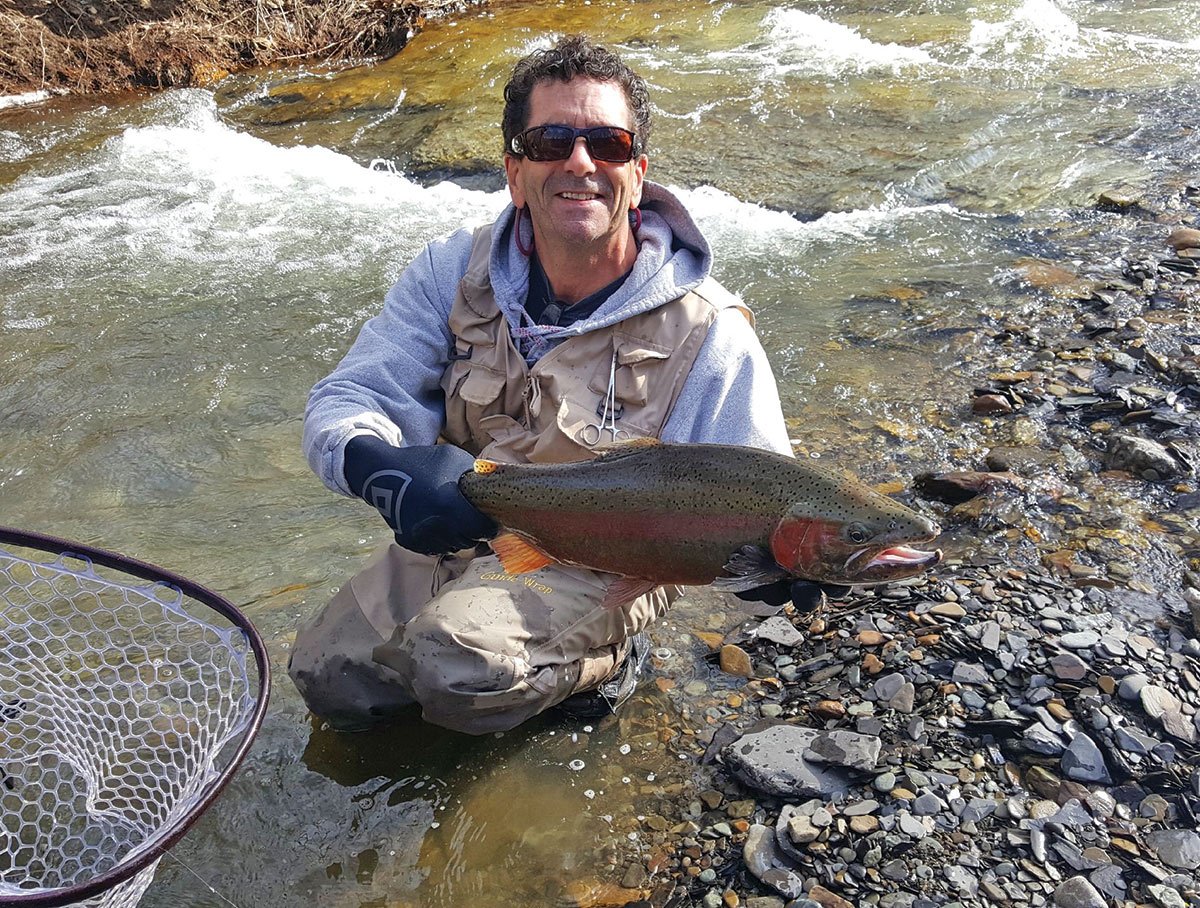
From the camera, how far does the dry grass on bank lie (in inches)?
566

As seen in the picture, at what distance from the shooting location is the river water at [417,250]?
3.66 m

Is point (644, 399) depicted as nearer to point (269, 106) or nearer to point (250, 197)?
point (250, 197)

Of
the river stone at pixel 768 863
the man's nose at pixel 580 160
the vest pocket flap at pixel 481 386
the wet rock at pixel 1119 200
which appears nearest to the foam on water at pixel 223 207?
the vest pocket flap at pixel 481 386

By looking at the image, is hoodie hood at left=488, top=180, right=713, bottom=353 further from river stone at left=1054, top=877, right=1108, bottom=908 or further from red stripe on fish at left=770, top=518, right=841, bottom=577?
river stone at left=1054, top=877, right=1108, bottom=908

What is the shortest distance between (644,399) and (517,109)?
47.3 inches

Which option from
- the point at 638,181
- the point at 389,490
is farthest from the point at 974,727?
the point at 638,181

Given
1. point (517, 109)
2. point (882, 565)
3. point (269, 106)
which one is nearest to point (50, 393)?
point (517, 109)

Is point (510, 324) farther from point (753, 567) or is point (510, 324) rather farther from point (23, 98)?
point (23, 98)

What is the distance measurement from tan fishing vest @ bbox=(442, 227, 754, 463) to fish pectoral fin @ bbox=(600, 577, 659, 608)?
480 millimetres

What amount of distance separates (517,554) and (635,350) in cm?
86

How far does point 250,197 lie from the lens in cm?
1057

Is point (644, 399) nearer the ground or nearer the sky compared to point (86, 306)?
nearer the sky

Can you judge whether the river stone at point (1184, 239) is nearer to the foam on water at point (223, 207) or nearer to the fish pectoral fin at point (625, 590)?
the foam on water at point (223, 207)

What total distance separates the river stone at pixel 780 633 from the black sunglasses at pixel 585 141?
2011 mm
